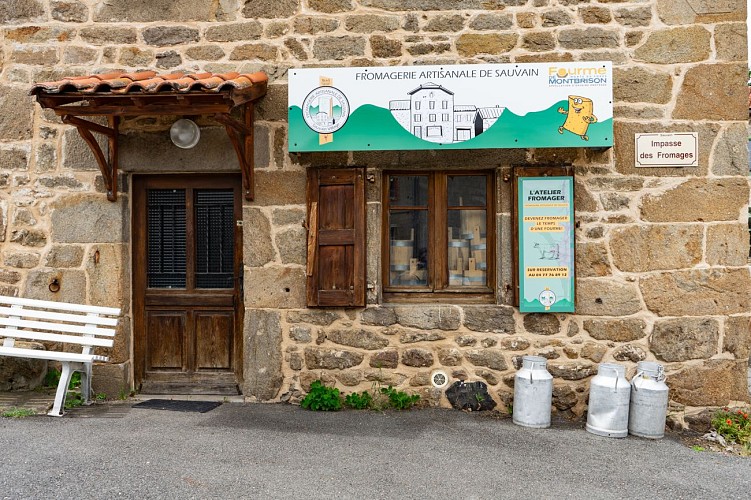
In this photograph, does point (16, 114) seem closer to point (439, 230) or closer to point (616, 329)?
point (439, 230)

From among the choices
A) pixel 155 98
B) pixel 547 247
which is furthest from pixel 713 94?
pixel 155 98

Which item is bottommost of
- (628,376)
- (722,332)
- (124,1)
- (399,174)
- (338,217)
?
(628,376)

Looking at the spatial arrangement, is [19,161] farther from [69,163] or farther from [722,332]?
[722,332]

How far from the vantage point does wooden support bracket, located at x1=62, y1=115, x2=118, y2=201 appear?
4547 millimetres

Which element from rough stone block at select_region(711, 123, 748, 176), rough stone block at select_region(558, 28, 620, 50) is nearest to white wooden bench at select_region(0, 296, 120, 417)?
rough stone block at select_region(558, 28, 620, 50)

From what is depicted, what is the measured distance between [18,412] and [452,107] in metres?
3.94

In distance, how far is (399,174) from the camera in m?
4.88

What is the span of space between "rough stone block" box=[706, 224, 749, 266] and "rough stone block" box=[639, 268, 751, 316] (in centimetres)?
8

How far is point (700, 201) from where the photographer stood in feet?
14.9

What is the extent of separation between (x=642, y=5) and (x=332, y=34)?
243cm

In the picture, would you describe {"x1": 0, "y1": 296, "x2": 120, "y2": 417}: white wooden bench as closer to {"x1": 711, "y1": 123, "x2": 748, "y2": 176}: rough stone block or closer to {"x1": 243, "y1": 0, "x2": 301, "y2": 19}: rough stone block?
{"x1": 243, "y1": 0, "x2": 301, "y2": 19}: rough stone block

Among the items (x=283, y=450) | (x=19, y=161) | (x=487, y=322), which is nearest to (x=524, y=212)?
(x=487, y=322)

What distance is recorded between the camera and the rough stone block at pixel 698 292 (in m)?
4.53

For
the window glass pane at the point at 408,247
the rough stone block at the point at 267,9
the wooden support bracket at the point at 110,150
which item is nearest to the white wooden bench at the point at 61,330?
the wooden support bracket at the point at 110,150
